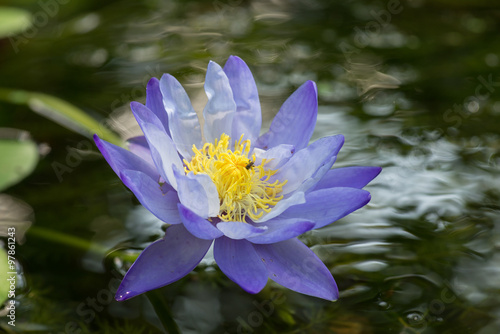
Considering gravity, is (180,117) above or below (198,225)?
above

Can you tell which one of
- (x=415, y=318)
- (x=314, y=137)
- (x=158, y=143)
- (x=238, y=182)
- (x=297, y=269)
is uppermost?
(x=158, y=143)

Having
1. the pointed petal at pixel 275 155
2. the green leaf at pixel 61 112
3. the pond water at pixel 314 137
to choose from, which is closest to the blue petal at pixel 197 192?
the pointed petal at pixel 275 155

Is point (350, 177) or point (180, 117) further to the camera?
point (180, 117)

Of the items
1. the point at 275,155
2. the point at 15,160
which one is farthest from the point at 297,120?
the point at 15,160

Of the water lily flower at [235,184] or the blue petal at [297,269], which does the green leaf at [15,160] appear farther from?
the blue petal at [297,269]

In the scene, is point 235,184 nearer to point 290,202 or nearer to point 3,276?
point 290,202

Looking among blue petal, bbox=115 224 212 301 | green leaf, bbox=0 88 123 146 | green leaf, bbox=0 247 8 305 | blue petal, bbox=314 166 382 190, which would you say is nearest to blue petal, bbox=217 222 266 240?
blue petal, bbox=115 224 212 301

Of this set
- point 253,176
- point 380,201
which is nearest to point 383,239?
point 380,201
